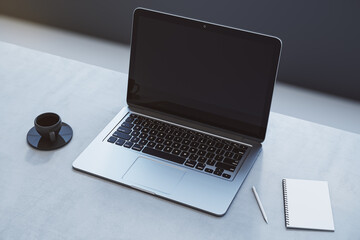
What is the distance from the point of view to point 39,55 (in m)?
1.73

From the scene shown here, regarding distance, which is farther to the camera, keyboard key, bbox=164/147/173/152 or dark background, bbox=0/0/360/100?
dark background, bbox=0/0/360/100

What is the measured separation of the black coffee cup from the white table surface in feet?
0.16

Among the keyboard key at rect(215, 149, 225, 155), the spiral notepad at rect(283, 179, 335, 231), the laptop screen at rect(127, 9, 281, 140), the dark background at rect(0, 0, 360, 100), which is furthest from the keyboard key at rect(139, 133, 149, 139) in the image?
the dark background at rect(0, 0, 360, 100)

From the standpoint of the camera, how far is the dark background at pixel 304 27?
242 cm

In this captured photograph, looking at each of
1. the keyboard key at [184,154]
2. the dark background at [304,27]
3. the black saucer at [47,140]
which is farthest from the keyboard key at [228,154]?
the dark background at [304,27]

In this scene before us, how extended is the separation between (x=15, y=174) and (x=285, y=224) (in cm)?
69

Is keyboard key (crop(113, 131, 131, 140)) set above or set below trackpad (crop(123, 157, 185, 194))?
above

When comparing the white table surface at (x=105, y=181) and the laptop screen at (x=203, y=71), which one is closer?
the white table surface at (x=105, y=181)

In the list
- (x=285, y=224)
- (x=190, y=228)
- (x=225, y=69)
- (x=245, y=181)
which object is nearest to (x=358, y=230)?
(x=285, y=224)

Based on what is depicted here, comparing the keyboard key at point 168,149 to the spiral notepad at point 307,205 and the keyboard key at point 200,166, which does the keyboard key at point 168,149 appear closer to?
the keyboard key at point 200,166

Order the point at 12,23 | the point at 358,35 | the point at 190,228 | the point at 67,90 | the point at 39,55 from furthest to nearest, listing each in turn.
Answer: the point at 12,23
the point at 358,35
the point at 39,55
the point at 67,90
the point at 190,228

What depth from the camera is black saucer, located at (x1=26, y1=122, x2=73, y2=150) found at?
1.36 metres

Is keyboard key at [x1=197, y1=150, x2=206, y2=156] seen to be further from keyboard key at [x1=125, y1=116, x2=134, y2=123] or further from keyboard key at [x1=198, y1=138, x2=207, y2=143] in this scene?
keyboard key at [x1=125, y1=116, x2=134, y2=123]

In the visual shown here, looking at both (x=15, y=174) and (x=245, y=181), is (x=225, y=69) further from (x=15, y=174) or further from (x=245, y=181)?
(x=15, y=174)
